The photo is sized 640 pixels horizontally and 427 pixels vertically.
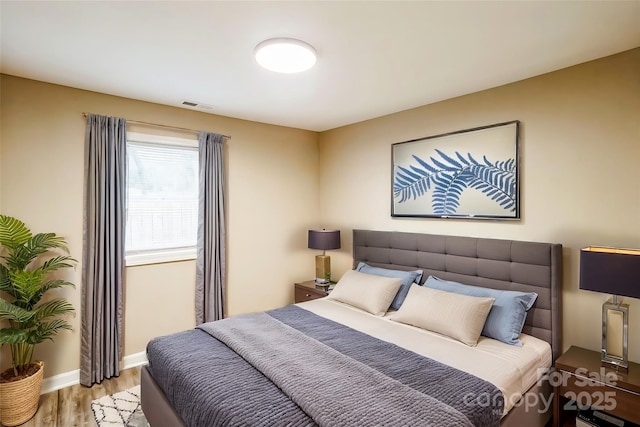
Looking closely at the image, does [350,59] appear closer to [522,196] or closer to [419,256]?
[522,196]

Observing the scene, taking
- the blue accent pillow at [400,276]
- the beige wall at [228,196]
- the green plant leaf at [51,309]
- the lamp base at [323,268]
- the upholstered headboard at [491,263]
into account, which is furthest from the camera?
the lamp base at [323,268]

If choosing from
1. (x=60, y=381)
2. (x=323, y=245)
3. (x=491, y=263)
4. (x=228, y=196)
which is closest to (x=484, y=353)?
(x=491, y=263)

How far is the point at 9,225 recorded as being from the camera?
2.47 meters

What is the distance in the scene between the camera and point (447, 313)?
2.51 m

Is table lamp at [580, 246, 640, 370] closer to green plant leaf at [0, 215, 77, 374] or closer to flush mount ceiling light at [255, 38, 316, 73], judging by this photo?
flush mount ceiling light at [255, 38, 316, 73]

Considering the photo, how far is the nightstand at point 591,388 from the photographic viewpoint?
1.92 meters

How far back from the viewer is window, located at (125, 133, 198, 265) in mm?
3285

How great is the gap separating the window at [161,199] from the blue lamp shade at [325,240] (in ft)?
4.43

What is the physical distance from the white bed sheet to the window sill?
5.75 feet

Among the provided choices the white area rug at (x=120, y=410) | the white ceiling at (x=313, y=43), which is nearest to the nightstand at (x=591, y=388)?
the white ceiling at (x=313, y=43)

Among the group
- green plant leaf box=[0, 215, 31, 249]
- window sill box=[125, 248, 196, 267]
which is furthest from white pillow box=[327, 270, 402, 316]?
green plant leaf box=[0, 215, 31, 249]

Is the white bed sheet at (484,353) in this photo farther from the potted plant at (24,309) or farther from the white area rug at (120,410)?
the potted plant at (24,309)

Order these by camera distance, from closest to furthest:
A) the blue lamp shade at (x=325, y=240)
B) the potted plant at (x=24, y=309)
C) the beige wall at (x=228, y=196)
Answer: the potted plant at (x=24, y=309) → the beige wall at (x=228, y=196) → the blue lamp shade at (x=325, y=240)

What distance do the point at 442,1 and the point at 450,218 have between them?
6.52 feet
